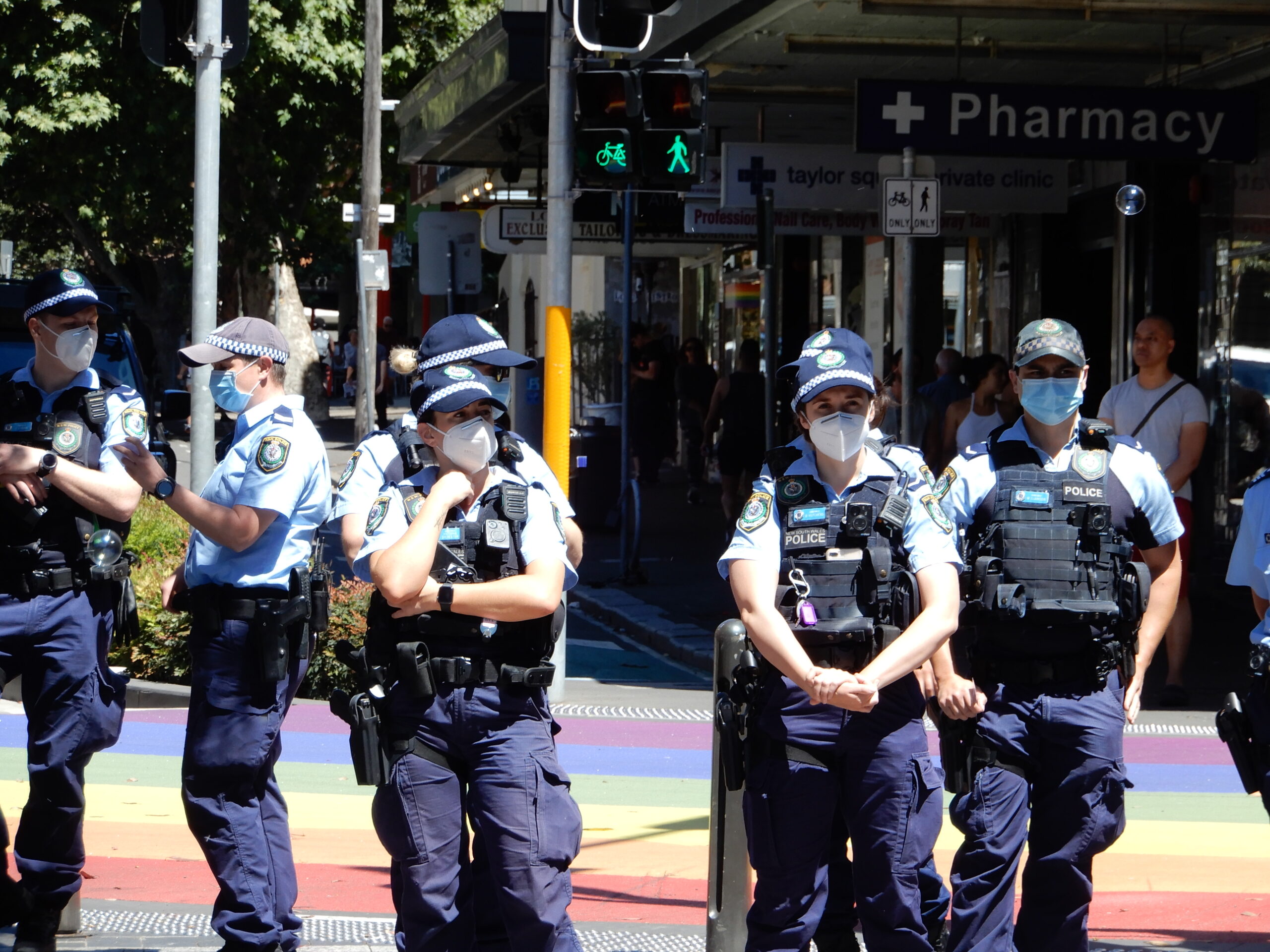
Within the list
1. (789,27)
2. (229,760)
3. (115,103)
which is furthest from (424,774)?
(115,103)

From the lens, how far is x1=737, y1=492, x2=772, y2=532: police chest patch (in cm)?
435

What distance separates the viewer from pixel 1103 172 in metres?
14.5

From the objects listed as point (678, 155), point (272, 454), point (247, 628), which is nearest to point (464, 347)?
point (272, 454)

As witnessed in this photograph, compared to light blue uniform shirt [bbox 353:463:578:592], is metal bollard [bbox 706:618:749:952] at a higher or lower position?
lower

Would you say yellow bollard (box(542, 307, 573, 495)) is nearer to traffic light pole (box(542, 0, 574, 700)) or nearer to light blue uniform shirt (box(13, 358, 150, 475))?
traffic light pole (box(542, 0, 574, 700))

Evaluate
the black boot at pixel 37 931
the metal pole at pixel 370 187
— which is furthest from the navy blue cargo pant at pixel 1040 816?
the metal pole at pixel 370 187

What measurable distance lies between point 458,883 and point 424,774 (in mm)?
307

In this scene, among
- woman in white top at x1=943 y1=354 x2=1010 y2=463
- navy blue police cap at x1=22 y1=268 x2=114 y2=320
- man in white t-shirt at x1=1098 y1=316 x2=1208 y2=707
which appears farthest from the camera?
woman in white top at x1=943 y1=354 x2=1010 y2=463

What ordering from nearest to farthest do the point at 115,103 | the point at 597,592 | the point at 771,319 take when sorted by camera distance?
the point at 771,319
the point at 597,592
the point at 115,103

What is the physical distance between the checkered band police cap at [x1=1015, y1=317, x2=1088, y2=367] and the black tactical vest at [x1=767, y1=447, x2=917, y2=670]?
2.77 feet

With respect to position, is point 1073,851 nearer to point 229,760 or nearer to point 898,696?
point 898,696

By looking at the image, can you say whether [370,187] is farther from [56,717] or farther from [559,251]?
[56,717]

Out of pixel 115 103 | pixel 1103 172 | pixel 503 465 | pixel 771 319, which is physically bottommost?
pixel 503 465

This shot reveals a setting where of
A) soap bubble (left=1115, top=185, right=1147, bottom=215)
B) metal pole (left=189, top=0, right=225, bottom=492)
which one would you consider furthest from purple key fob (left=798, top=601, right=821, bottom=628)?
soap bubble (left=1115, top=185, right=1147, bottom=215)
